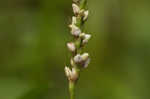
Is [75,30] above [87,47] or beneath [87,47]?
above

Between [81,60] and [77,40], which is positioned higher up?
[77,40]

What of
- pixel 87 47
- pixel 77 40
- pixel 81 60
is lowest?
pixel 87 47

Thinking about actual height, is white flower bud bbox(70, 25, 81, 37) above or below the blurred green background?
above

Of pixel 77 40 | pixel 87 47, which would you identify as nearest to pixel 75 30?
pixel 77 40

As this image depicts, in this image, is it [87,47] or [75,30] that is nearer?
[75,30]

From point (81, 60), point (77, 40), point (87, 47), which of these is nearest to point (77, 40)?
point (77, 40)

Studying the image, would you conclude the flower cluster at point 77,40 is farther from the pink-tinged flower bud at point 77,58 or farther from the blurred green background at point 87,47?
the blurred green background at point 87,47

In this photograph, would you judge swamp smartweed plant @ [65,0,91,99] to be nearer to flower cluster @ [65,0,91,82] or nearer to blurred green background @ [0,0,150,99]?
flower cluster @ [65,0,91,82]

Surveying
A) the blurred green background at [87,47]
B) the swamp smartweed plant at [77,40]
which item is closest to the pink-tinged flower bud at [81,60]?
→ the swamp smartweed plant at [77,40]

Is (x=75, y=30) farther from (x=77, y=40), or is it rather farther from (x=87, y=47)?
(x=87, y=47)

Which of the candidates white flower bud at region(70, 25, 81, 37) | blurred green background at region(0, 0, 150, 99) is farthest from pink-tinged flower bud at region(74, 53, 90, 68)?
blurred green background at region(0, 0, 150, 99)

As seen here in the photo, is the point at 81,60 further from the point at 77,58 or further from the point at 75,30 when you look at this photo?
Result: the point at 75,30
